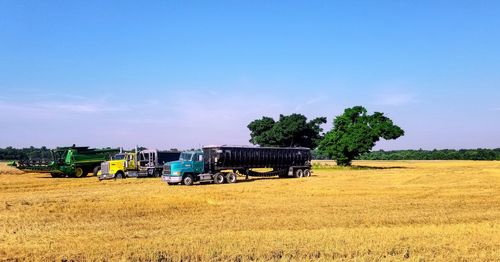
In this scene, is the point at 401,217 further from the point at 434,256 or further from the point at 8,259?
the point at 8,259

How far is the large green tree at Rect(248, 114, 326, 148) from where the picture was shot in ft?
256

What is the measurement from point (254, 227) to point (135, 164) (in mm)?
28943

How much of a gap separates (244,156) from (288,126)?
39.8 m

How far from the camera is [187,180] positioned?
1351 inches

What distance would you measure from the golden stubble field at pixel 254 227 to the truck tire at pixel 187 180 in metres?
8.82

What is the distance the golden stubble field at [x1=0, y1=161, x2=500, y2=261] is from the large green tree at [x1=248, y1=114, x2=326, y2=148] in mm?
52792

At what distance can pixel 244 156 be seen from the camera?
39.0 m

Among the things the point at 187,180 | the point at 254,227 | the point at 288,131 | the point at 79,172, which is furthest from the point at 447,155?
the point at 254,227

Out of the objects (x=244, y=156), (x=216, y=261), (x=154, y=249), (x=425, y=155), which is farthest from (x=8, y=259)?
Result: (x=425, y=155)

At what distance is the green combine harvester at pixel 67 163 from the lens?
1768 inches

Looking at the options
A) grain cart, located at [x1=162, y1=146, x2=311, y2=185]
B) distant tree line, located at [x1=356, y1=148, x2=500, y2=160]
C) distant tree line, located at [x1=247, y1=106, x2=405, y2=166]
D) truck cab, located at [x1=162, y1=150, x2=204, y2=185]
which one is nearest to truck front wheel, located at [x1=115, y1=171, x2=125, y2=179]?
grain cart, located at [x1=162, y1=146, x2=311, y2=185]

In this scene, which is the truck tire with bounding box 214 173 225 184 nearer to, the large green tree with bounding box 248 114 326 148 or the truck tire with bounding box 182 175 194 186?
the truck tire with bounding box 182 175 194 186

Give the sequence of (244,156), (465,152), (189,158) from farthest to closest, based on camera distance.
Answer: (465,152) < (244,156) < (189,158)

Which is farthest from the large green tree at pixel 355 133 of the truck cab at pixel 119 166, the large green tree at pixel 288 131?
the truck cab at pixel 119 166
